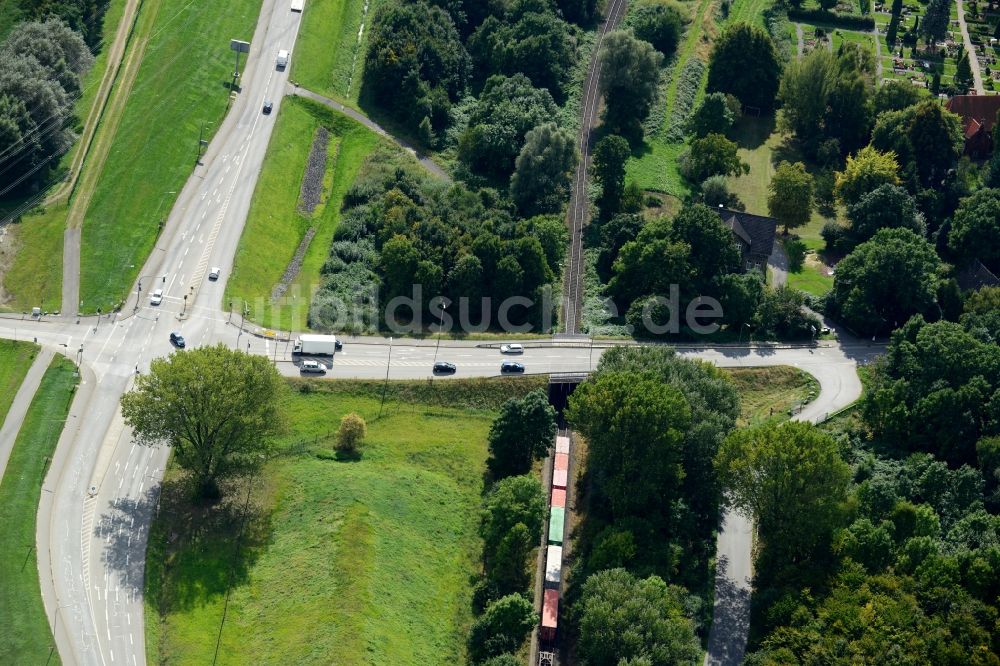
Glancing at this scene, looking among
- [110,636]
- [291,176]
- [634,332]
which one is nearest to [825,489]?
[634,332]

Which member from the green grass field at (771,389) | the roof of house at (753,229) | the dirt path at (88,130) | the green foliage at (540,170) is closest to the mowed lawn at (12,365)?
the dirt path at (88,130)

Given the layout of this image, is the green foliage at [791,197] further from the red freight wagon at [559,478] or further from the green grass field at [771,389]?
the red freight wagon at [559,478]

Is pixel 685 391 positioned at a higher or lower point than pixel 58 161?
lower

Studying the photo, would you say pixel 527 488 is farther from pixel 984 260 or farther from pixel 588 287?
pixel 984 260

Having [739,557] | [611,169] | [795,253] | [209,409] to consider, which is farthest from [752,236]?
[209,409]

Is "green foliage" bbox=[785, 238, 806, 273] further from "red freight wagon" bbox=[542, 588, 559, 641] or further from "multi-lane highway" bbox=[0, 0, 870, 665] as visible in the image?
"red freight wagon" bbox=[542, 588, 559, 641]
